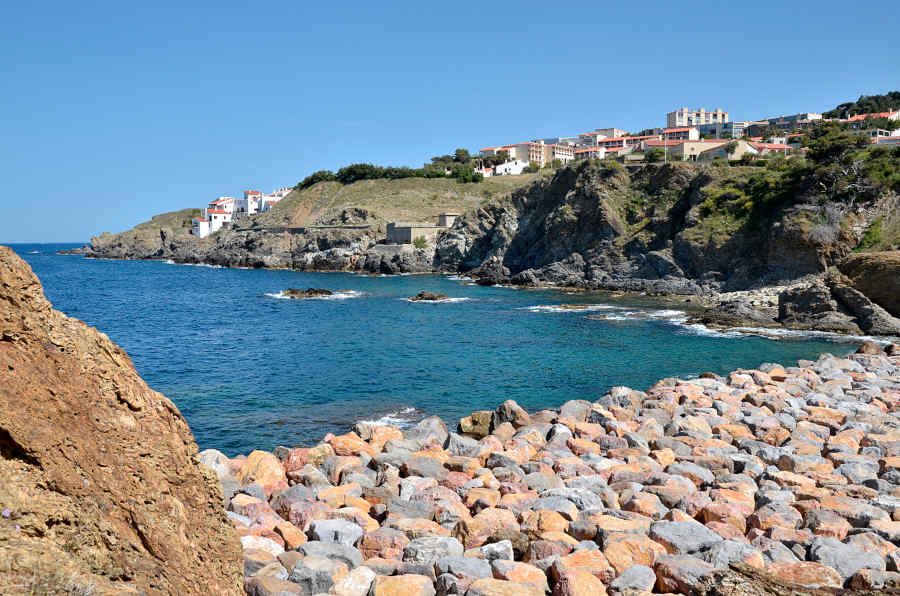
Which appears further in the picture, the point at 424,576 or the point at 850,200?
the point at 850,200

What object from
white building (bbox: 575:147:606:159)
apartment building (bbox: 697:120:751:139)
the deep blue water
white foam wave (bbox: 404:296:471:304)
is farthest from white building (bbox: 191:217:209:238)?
apartment building (bbox: 697:120:751:139)

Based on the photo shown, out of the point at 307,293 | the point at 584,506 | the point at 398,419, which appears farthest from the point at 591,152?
the point at 584,506

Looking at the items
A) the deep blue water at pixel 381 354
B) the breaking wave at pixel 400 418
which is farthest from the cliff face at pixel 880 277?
the breaking wave at pixel 400 418

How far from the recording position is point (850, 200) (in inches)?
1805

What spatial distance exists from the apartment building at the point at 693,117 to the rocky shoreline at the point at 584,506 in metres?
146

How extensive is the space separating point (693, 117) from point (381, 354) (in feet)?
463

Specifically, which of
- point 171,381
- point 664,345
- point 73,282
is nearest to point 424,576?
point 171,381

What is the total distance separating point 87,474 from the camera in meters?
3.74

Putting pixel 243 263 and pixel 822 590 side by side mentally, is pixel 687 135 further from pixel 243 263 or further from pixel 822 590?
Answer: pixel 822 590

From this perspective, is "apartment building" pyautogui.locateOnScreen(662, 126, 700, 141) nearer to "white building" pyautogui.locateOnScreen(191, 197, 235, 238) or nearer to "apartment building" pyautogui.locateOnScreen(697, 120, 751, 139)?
"apartment building" pyautogui.locateOnScreen(697, 120, 751, 139)

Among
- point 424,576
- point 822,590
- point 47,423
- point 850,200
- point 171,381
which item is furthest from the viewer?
point 850,200

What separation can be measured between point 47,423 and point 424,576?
3.67 meters

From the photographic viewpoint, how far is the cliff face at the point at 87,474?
333cm

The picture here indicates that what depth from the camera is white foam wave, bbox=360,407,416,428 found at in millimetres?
16328
